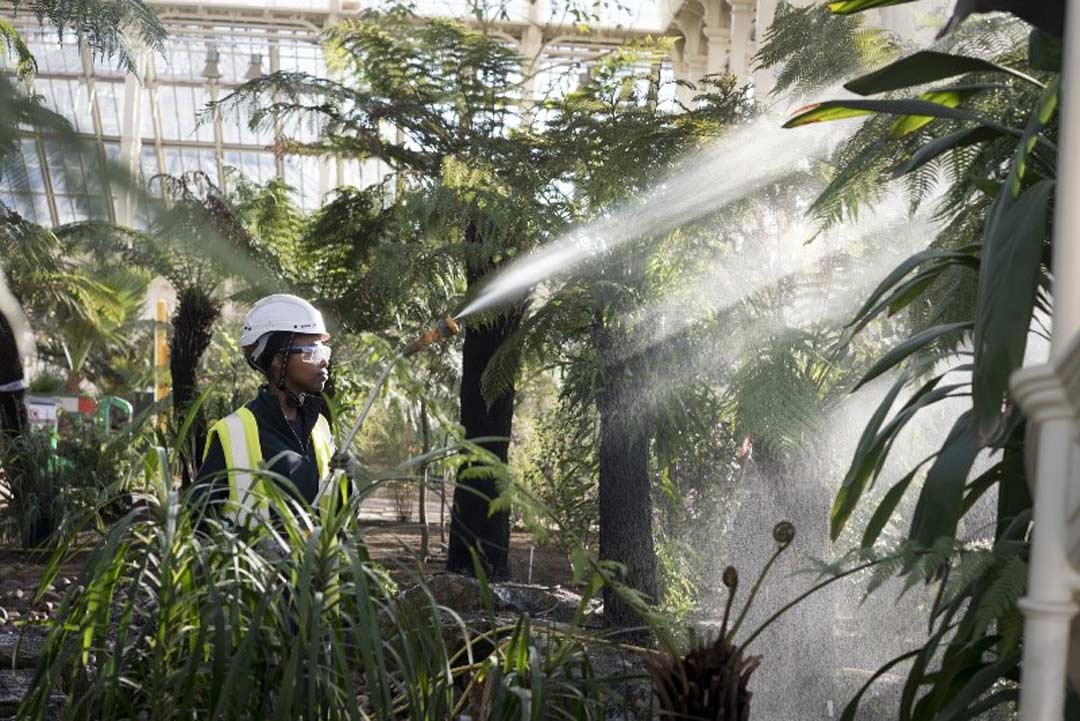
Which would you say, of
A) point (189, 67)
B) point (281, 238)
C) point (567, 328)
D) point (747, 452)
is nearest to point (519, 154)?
point (567, 328)

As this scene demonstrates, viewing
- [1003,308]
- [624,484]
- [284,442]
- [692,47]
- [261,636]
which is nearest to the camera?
[261,636]

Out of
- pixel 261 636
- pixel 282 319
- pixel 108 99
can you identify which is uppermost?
pixel 108 99

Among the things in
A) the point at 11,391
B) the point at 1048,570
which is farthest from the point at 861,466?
the point at 11,391

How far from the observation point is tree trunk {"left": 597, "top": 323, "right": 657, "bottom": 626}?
6.15m

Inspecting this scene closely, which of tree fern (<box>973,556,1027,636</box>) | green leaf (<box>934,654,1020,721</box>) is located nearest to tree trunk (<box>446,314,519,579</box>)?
green leaf (<box>934,654,1020,721</box>)

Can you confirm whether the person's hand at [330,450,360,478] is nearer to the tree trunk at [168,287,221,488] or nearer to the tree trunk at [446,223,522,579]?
the tree trunk at [446,223,522,579]

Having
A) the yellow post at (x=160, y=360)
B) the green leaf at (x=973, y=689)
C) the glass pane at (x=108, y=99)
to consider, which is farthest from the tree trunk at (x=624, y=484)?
the glass pane at (x=108, y=99)

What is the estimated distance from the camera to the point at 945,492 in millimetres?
2504

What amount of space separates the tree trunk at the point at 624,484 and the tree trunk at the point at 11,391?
3.80 meters

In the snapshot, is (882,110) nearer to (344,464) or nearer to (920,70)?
(920,70)

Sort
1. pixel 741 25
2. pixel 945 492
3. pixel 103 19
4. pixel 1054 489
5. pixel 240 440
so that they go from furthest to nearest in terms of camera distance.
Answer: pixel 741 25
pixel 103 19
pixel 240 440
pixel 945 492
pixel 1054 489

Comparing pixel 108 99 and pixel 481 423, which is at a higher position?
pixel 108 99

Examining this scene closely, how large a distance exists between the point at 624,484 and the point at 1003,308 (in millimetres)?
4101

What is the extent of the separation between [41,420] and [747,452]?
8261 millimetres
